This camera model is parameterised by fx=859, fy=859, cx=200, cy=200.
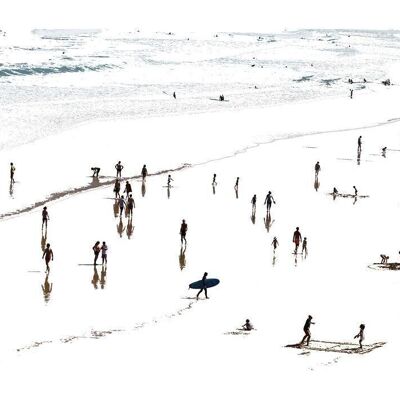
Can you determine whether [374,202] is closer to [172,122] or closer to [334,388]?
[334,388]

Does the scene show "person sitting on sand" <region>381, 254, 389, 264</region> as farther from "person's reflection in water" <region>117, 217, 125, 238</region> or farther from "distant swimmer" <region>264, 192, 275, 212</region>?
"person's reflection in water" <region>117, 217, 125, 238</region>

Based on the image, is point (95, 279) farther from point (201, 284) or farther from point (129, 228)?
point (129, 228)

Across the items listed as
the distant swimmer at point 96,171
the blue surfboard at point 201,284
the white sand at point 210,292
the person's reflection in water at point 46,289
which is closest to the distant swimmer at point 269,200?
the white sand at point 210,292

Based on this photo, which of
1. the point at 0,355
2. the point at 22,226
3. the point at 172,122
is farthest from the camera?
the point at 172,122

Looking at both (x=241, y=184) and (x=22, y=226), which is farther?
(x=241, y=184)

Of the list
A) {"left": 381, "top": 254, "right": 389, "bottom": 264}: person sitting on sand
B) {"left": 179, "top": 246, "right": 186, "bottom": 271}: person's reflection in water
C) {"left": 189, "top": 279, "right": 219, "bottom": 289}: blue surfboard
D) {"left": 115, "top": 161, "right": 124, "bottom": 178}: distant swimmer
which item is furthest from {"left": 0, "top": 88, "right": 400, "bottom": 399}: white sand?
{"left": 115, "top": 161, "right": 124, "bottom": 178}: distant swimmer

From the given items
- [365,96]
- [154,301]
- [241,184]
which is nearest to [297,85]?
[365,96]
